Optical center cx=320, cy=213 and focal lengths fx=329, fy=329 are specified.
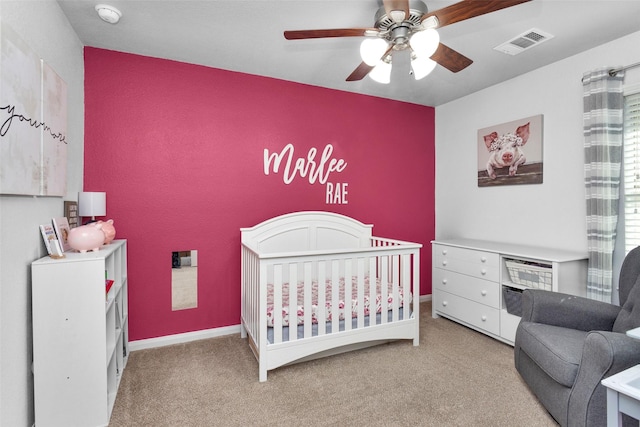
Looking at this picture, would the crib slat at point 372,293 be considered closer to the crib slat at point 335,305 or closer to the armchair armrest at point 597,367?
the crib slat at point 335,305

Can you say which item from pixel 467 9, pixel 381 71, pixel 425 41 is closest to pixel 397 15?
pixel 425 41

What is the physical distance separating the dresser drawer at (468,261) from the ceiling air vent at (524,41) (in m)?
1.58

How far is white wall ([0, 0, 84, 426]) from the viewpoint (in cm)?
137

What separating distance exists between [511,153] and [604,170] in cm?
82

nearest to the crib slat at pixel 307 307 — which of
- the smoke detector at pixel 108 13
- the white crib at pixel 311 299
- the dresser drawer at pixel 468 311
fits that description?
the white crib at pixel 311 299

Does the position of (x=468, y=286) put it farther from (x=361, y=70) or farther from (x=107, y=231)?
(x=107, y=231)

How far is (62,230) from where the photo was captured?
189cm

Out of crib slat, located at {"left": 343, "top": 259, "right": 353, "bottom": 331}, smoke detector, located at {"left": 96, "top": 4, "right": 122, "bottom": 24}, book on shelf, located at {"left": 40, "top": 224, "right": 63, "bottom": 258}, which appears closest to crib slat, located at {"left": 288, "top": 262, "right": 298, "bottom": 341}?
crib slat, located at {"left": 343, "top": 259, "right": 353, "bottom": 331}

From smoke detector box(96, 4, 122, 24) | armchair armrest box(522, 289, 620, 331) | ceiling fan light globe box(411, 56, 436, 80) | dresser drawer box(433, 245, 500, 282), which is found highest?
smoke detector box(96, 4, 122, 24)

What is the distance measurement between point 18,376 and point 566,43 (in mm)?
3808

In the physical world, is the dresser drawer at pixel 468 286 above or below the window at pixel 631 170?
below

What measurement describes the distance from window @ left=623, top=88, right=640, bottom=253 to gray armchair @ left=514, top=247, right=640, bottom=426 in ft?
1.74

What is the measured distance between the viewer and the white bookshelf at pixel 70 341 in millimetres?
1558

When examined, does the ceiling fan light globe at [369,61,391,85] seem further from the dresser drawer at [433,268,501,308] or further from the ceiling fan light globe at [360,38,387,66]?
the dresser drawer at [433,268,501,308]
